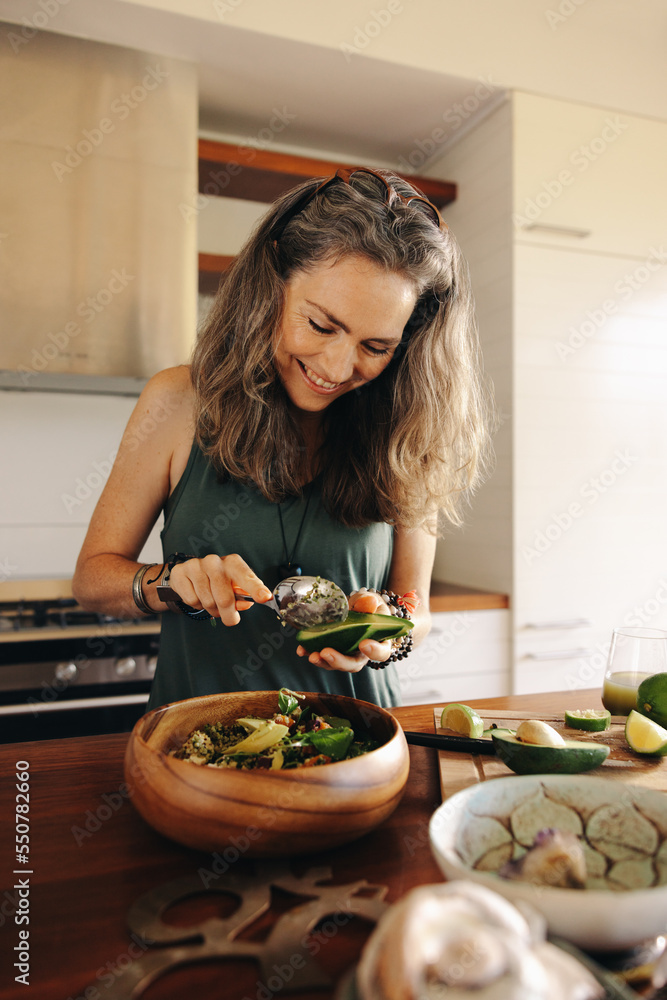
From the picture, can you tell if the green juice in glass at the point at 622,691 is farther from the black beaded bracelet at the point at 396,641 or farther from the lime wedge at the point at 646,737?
the black beaded bracelet at the point at 396,641

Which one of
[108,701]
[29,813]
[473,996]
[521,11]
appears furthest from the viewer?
[521,11]

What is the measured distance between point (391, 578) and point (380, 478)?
0.25m

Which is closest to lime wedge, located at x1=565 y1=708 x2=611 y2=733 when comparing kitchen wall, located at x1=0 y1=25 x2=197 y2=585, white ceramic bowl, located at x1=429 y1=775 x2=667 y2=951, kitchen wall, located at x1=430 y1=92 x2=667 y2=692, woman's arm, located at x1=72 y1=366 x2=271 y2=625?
white ceramic bowl, located at x1=429 y1=775 x2=667 y2=951

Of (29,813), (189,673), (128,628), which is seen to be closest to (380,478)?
(189,673)

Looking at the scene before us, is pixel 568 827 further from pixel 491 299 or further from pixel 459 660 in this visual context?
pixel 491 299

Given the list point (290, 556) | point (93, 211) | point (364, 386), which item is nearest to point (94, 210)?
point (93, 211)

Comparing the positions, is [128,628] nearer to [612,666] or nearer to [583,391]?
[612,666]

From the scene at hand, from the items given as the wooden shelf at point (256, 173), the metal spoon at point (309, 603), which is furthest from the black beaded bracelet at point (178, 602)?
the wooden shelf at point (256, 173)

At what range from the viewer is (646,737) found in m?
0.87

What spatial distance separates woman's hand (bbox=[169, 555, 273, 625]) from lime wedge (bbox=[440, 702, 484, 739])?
293mm

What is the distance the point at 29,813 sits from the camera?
2.43 feet

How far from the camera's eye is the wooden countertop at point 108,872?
0.49m

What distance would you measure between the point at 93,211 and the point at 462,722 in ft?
6.64

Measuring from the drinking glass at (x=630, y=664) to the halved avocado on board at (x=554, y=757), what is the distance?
0.30m
